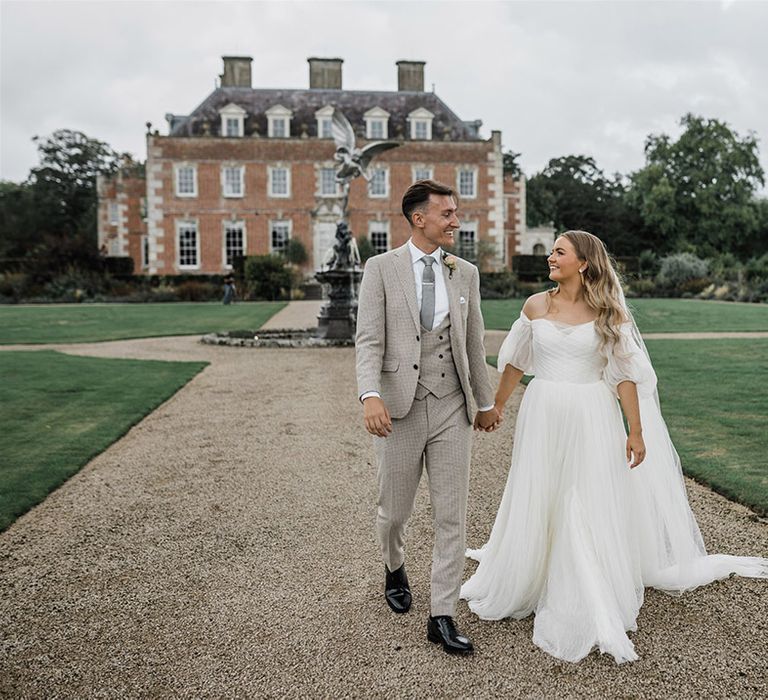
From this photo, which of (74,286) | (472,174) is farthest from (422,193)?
(472,174)

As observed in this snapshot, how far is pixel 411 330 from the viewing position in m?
3.17

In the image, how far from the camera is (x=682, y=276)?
119ft

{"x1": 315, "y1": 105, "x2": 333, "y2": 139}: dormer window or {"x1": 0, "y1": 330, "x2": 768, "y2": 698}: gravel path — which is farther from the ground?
{"x1": 315, "y1": 105, "x2": 333, "y2": 139}: dormer window

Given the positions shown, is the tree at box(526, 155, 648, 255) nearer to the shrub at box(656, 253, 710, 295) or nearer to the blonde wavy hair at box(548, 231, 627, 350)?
the shrub at box(656, 253, 710, 295)

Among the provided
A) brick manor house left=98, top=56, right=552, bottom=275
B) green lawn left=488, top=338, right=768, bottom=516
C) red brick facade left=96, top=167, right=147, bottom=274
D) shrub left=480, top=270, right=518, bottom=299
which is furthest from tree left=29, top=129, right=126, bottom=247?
green lawn left=488, top=338, right=768, bottom=516

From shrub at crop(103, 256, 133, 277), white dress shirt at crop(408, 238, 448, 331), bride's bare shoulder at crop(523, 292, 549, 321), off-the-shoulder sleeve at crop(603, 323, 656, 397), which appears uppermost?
shrub at crop(103, 256, 133, 277)

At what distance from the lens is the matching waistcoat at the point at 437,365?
10.4ft

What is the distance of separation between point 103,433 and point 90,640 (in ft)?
14.5

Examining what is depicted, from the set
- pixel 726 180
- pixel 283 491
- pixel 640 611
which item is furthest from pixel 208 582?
pixel 726 180

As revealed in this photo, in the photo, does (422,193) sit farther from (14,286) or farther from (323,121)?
(323,121)

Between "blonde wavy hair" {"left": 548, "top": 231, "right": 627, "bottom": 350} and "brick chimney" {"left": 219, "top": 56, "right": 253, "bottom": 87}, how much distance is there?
41.5m

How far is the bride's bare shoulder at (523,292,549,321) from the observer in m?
3.52

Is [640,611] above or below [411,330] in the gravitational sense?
below

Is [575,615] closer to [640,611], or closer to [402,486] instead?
[640,611]
